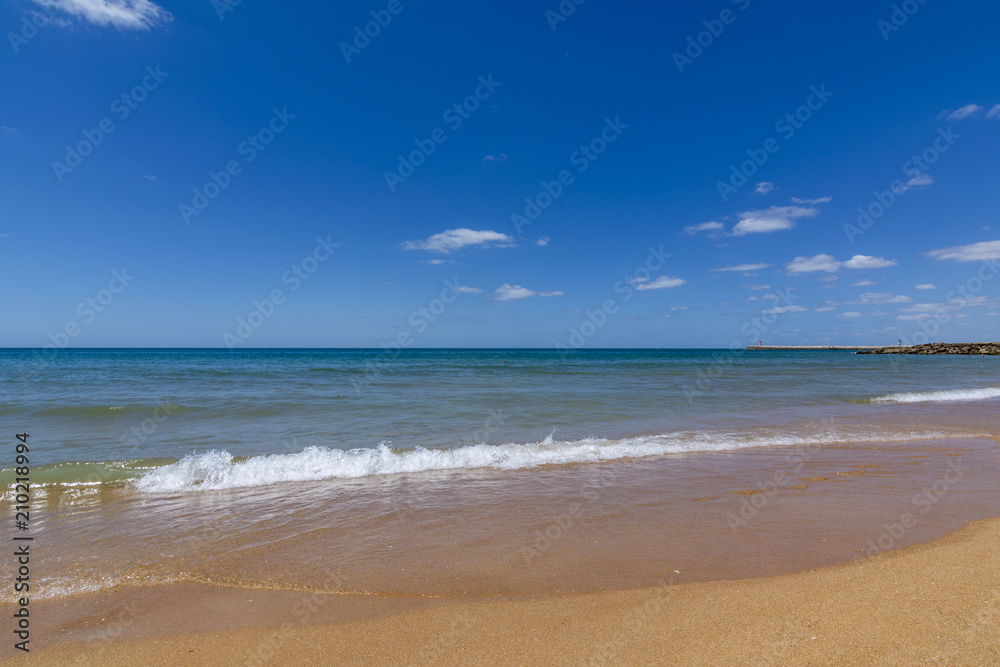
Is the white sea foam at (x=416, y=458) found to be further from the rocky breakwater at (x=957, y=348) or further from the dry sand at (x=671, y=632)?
the rocky breakwater at (x=957, y=348)

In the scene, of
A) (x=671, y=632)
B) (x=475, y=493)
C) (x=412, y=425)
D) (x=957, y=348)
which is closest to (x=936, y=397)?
(x=412, y=425)

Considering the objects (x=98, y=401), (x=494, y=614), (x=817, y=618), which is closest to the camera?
(x=817, y=618)

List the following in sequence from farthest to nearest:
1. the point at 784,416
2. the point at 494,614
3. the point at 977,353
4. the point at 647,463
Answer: the point at 977,353 < the point at 784,416 < the point at 647,463 < the point at 494,614

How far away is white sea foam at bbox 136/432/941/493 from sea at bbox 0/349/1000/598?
5 centimetres

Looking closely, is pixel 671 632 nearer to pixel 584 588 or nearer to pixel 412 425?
pixel 584 588

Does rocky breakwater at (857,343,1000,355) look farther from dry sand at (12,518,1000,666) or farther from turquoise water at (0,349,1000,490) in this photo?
dry sand at (12,518,1000,666)

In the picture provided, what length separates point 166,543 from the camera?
201 inches

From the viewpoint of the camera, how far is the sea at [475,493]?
438 cm

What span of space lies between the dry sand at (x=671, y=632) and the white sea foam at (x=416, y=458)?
445 centimetres

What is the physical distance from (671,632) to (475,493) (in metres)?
3.90

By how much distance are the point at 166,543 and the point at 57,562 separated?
0.89 metres

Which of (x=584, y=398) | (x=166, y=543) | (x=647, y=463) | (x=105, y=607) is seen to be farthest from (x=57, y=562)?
(x=584, y=398)

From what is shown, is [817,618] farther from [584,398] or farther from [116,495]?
[584,398]

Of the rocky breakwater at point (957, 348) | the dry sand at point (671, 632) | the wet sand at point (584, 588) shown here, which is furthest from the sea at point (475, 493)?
the rocky breakwater at point (957, 348)
